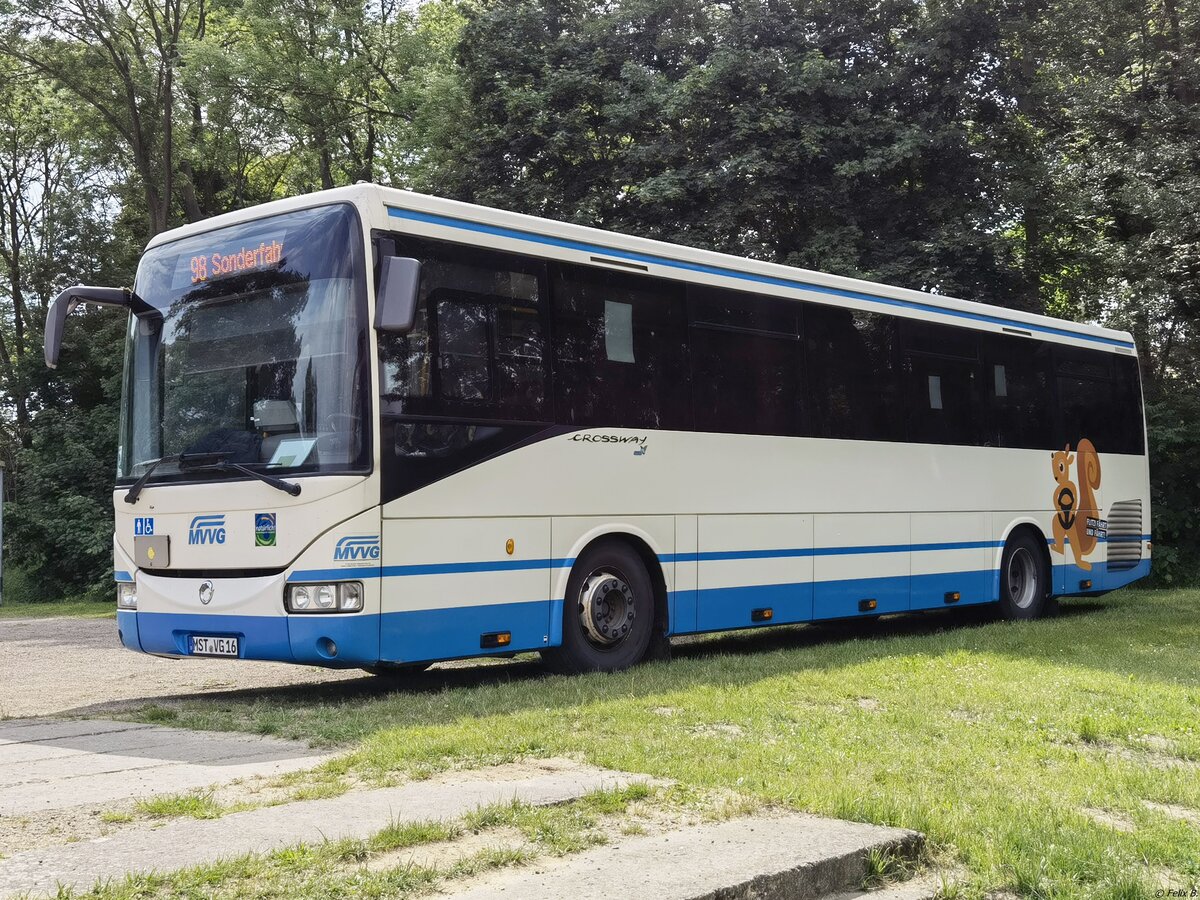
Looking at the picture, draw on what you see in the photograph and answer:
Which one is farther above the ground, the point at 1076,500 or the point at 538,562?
the point at 1076,500

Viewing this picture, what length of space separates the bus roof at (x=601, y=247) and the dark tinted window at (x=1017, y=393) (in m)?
0.35

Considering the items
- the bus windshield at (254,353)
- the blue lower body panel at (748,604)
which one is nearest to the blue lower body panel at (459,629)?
the bus windshield at (254,353)

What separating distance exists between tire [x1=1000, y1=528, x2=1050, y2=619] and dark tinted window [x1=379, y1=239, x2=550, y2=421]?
315 inches

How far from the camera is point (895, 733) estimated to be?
24.9 ft

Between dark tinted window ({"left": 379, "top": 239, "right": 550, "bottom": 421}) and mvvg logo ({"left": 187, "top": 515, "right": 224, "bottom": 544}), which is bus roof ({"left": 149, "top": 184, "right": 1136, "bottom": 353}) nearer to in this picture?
dark tinted window ({"left": 379, "top": 239, "right": 550, "bottom": 421})

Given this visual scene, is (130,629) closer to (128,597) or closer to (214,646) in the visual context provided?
(128,597)

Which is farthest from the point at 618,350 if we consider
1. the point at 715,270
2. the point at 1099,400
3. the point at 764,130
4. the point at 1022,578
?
the point at 764,130

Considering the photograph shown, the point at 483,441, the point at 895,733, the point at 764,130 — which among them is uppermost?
the point at 764,130

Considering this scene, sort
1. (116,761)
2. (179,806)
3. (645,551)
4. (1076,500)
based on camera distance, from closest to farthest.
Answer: (179,806) → (116,761) → (645,551) → (1076,500)

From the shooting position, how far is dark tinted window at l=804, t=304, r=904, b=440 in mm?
13484

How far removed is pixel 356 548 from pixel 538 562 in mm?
1772

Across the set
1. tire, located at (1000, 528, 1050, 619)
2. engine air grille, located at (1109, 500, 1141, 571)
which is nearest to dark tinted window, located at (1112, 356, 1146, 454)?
engine air grille, located at (1109, 500, 1141, 571)

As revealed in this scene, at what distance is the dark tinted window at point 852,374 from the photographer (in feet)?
44.2

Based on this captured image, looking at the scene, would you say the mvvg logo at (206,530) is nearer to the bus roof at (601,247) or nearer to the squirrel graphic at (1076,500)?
the bus roof at (601,247)
